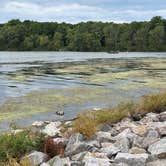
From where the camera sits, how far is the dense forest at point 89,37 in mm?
141750

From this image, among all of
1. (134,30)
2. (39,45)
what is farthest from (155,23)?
(39,45)

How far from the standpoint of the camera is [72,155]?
32.3 ft

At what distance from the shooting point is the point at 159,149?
29.8 feet

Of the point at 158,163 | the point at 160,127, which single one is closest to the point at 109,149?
the point at 158,163

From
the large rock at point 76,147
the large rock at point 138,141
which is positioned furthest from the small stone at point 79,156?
the large rock at point 138,141

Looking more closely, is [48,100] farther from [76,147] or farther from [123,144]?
[123,144]

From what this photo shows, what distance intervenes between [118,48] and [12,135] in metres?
137

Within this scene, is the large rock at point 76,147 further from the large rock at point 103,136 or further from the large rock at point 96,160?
the large rock at point 96,160

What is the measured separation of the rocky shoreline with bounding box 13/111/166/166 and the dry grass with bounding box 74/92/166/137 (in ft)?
0.84

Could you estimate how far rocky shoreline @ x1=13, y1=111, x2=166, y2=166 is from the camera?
28.7 ft

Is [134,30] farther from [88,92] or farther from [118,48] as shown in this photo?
[88,92]

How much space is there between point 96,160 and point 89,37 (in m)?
131

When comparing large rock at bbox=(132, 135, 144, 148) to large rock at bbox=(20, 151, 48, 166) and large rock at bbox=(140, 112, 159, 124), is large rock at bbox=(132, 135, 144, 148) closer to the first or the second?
large rock at bbox=(20, 151, 48, 166)

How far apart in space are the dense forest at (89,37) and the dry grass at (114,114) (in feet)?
405
